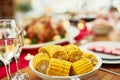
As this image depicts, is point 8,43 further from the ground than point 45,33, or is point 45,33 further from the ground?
point 8,43

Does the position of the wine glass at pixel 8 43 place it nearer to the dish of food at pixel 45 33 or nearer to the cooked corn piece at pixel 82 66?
the cooked corn piece at pixel 82 66

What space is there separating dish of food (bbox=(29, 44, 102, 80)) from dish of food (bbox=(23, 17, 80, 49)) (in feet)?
1.43

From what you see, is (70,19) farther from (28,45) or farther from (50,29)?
(28,45)

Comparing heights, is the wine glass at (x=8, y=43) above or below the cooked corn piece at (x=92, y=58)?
above

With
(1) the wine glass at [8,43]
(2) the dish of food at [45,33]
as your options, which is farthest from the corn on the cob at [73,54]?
(2) the dish of food at [45,33]

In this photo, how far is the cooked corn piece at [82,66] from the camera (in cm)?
57

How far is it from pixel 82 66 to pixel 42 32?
1.87 feet

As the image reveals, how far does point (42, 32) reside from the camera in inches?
43.8

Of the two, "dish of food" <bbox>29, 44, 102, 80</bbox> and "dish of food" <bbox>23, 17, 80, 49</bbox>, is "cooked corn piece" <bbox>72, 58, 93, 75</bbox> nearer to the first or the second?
"dish of food" <bbox>29, 44, 102, 80</bbox>

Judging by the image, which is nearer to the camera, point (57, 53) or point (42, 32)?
point (57, 53)

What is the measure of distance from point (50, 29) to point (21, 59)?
326mm

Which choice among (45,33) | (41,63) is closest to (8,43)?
(41,63)

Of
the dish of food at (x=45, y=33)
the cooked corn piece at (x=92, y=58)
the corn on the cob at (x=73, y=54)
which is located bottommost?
the dish of food at (x=45, y=33)

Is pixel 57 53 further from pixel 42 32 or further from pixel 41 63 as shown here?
pixel 42 32
